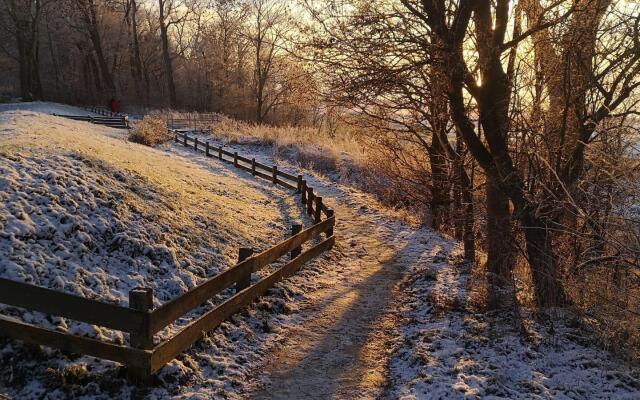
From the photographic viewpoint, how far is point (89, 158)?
1064 cm

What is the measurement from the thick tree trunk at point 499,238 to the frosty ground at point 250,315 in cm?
60

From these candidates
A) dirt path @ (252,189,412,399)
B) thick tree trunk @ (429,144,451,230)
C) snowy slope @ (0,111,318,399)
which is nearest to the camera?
snowy slope @ (0,111,318,399)

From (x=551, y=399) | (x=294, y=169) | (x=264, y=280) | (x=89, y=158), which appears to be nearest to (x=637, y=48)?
(x=551, y=399)

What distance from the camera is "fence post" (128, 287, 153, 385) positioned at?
17.4 ft

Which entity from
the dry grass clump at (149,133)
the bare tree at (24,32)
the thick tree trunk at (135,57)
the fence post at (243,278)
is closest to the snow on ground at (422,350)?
the fence post at (243,278)

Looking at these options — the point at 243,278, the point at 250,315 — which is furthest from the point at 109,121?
the point at 250,315

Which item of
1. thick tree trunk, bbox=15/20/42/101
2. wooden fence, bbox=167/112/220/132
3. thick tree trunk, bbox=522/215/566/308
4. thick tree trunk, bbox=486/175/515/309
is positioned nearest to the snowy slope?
thick tree trunk, bbox=486/175/515/309

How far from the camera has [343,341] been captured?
7.31 meters

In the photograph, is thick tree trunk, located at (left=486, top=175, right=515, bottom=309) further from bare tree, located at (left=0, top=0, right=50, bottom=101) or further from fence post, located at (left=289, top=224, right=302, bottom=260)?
bare tree, located at (left=0, top=0, right=50, bottom=101)

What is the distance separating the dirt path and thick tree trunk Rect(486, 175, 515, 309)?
1918mm

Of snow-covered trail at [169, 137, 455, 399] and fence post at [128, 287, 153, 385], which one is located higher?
fence post at [128, 287, 153, 385]

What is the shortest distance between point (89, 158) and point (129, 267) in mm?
4324

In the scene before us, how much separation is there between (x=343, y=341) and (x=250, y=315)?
5.07 ft

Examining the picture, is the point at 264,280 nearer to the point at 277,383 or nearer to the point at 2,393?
the point at 277,383
